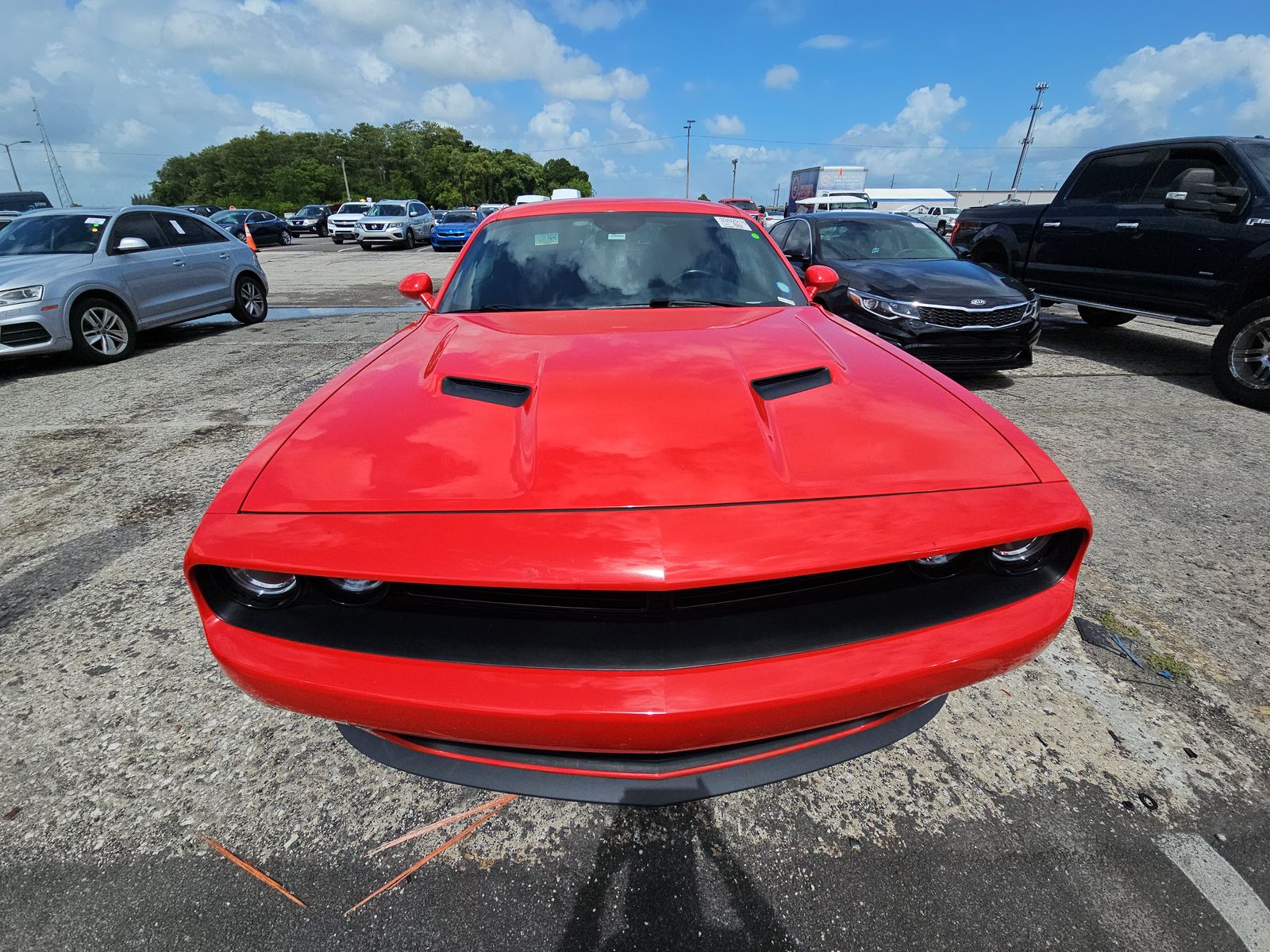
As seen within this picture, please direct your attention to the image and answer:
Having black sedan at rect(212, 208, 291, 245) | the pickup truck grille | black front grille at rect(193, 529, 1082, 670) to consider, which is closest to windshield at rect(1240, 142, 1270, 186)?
the pickup truck grille

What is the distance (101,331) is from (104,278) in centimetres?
52

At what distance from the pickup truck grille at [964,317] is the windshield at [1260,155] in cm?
213

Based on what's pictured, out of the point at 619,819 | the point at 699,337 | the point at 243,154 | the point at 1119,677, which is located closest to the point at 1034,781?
the point at 1119,677

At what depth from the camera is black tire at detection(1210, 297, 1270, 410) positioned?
4.68 meters

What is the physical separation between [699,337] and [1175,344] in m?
8.09

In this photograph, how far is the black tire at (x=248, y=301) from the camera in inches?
312

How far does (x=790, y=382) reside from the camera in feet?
5.43

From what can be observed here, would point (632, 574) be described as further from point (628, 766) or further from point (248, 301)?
point (248, 301)

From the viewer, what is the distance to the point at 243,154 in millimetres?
84562

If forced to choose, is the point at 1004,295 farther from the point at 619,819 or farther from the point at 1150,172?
the point at 619,819

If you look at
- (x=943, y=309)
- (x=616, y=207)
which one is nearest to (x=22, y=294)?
(x=616, y=207)

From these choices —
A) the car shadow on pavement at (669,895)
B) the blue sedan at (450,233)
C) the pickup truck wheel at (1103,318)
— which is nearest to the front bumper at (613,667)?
the car shadow on pavement at (669,895)

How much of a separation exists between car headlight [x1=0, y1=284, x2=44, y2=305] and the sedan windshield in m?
7.34

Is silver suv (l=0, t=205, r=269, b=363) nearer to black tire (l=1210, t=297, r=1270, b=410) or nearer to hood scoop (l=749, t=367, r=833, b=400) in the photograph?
hood scoop (l=749, t=367, r=833, b=400)
